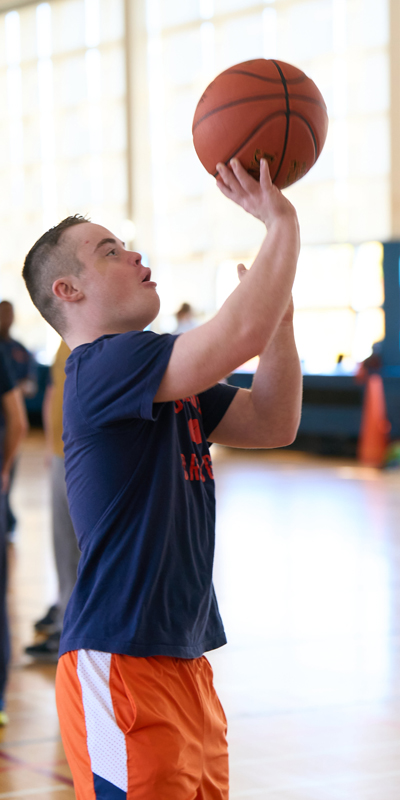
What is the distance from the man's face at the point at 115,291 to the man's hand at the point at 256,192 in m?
0.21

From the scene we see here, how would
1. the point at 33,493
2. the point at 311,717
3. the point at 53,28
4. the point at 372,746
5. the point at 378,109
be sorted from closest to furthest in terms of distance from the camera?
the point at 372,746 → the point at 311,717 → the point at 33,493 → the point at 378,109 → the point at 53,28

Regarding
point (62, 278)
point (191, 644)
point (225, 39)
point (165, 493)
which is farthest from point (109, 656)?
point (225, 39)

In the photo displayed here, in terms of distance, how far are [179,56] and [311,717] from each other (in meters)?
13.3

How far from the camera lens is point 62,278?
1.74 meters

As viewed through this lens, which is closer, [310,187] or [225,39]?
[310,187]

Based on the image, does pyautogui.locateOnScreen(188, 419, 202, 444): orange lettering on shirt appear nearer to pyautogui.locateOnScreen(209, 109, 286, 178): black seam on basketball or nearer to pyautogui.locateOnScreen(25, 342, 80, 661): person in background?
pyautogui.locateOnScreen(209, 109, 286, 178): black seam on basketball

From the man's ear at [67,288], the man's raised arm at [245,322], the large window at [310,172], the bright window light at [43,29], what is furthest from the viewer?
the bright window light at [43,29]

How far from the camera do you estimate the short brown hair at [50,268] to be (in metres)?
1.76

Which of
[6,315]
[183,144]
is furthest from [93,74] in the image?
[6,315]

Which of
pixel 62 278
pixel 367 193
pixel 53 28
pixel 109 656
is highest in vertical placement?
pixel 53 28

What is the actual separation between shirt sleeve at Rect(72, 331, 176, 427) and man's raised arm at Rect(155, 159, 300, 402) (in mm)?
24

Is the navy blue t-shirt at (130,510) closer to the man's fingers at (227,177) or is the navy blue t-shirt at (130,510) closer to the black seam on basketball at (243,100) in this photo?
the man's fingers at (227,177)

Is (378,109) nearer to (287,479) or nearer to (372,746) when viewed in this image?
(287,479)

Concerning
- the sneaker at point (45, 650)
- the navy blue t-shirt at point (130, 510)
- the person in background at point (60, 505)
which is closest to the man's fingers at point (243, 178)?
the navy blue t-shirt at point (130, 510)
